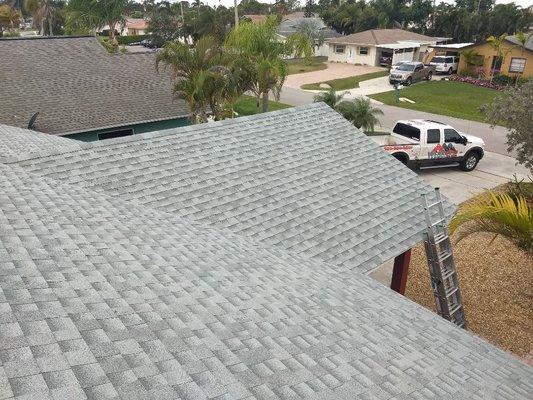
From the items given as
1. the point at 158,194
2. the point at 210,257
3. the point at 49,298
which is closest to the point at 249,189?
the point at 158,194

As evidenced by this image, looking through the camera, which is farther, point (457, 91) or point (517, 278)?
point (457, 91)

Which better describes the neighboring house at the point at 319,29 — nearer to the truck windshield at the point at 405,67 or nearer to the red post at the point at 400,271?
the truck windshield at the point at 405,67

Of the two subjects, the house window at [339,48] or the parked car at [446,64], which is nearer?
the parked car at [446,64]

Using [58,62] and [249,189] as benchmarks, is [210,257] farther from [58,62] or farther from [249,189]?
[58,62]

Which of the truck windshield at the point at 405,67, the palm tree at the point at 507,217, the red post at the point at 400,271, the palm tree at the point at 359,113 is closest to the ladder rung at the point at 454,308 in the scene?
the red post at the point at 400,271

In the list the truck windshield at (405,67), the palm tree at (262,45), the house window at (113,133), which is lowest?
the house window at (113,133)

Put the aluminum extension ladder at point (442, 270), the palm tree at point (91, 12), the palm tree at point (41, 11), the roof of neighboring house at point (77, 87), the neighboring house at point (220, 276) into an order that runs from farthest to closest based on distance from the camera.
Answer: the palm tree at point (41, 11)
the palm tree at point (91, 12)
the roof of neighboring house at point (77, 87)
the aluminum extension ladder at point (442, 270)
the neighboring house at point (220, 276)
